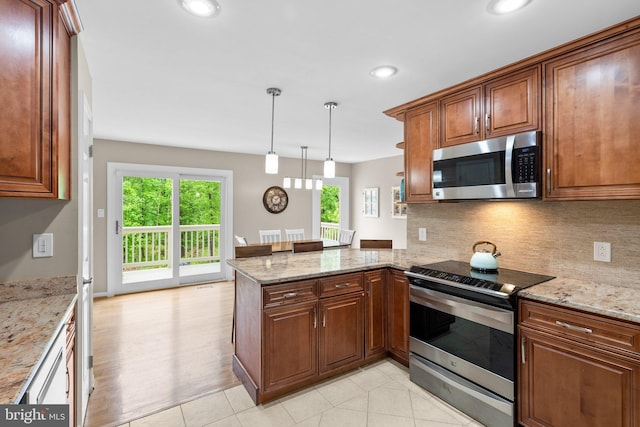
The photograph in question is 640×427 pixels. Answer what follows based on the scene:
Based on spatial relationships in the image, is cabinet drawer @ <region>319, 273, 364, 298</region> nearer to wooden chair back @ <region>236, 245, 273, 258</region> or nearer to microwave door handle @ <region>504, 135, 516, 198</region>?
wooden chair back @ <region>236, 245, 273, 258</region>

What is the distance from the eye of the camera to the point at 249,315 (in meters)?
2.28

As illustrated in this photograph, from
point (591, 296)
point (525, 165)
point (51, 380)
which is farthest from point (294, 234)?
point (51, 380)

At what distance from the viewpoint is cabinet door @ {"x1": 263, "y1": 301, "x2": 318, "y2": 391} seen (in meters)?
2.12

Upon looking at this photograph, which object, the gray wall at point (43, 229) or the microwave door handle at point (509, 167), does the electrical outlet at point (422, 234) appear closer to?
the microwave door handle at point (509, 167)

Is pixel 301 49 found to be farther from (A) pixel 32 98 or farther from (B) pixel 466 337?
(B) pixel 466 337

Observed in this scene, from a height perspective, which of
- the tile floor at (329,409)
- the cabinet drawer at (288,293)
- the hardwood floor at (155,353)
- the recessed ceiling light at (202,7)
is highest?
the recessed ceiling light at (202,7)

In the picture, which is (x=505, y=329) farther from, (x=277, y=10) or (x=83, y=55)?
(x=83, y=55)

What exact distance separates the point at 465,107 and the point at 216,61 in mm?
1964

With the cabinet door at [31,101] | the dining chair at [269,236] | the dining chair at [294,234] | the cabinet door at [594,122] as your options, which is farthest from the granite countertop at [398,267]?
the dining chair at [294,234]

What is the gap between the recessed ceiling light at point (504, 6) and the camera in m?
1.55

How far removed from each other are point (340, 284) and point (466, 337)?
0.93 meters

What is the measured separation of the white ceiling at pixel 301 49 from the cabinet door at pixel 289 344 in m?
1.76

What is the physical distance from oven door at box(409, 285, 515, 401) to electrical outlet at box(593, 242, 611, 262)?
80 cm

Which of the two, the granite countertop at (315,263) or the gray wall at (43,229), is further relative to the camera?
the granite countertop at (315,263)
